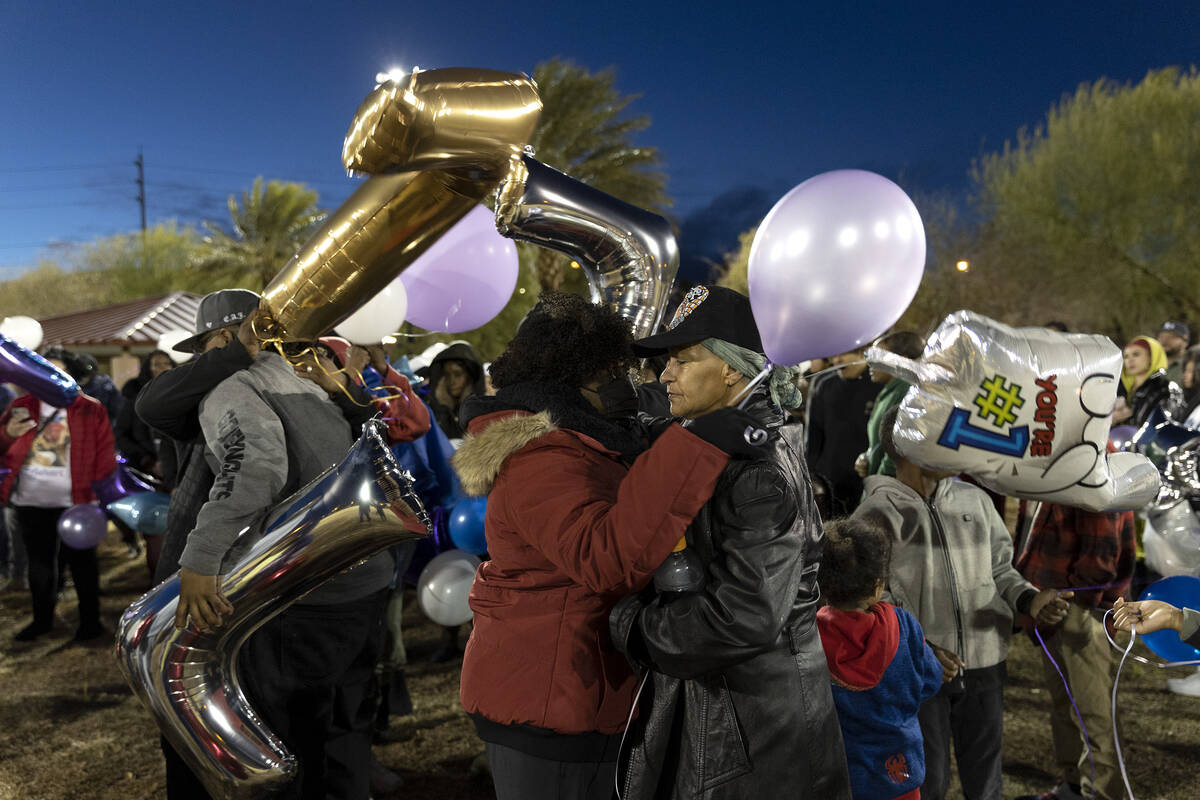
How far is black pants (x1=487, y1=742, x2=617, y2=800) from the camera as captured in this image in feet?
6.28

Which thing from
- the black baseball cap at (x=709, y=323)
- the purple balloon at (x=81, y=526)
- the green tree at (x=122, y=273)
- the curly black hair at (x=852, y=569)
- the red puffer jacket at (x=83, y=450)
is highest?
the black baseball cap at (x=709, y=323)

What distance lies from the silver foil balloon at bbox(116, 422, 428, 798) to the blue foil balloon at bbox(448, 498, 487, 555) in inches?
49.4

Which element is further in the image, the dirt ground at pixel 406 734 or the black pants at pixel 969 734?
the dirt ground at pixel 406 734

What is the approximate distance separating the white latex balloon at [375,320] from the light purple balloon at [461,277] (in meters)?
0.33

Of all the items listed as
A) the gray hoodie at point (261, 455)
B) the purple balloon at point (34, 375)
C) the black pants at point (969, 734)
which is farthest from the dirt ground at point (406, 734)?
the purple balloon at point (34, 375)

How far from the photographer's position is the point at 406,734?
171 inches

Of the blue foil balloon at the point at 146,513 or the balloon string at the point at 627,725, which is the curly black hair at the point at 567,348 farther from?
the blue foil balloon at the point at 146,513

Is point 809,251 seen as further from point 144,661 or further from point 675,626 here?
point 144,661

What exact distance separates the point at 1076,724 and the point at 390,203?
11.1 ft

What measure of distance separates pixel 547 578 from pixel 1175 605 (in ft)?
5.76

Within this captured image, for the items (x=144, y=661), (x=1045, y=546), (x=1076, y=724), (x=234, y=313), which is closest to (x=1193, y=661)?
(x=1045, y=546)

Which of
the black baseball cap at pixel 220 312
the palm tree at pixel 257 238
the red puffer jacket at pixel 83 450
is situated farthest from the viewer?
the palm tree at pixel 257 238

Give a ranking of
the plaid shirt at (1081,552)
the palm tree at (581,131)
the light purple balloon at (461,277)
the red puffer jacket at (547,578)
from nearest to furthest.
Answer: the red puffer jacket at (547,578), the plaid shirt at (1081,552), the light purple balloon at (461,277), the palm tree at (581,131)

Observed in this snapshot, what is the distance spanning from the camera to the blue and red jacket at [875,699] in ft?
7.48
